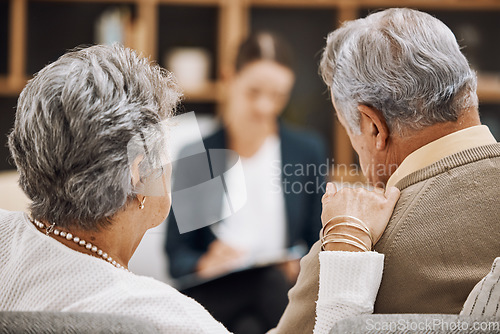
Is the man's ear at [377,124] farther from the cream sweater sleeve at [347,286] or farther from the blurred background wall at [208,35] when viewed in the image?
the blurred background wall at [208,35]

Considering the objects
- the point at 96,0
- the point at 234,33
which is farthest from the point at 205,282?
the point at 96,0

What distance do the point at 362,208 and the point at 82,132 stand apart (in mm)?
499

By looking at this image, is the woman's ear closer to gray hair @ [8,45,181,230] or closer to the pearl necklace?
gray hair @ [8,45,181,230]

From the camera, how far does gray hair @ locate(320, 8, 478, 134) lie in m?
1.12

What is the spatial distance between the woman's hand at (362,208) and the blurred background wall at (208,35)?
249 centimetres

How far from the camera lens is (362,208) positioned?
109cm

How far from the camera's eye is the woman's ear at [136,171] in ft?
3.27

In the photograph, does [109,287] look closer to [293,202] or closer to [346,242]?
[346,242]

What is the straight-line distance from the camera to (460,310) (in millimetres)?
1017

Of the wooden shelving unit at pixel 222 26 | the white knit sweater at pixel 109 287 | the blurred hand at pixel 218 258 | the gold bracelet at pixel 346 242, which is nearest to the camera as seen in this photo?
the white knit sweater at pixel 109 287

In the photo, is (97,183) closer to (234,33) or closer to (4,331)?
(4,331)

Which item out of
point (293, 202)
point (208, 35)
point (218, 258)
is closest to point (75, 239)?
point (218, 258)

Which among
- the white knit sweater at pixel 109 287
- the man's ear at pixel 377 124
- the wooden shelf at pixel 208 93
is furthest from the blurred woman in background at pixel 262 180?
the white knit sweater at pixel 109 287

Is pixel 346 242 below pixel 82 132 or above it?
below
